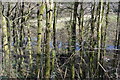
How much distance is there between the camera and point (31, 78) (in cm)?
788

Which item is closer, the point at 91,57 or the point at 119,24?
the point at 91,57

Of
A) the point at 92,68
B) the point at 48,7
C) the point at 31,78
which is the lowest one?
the point at 31,78

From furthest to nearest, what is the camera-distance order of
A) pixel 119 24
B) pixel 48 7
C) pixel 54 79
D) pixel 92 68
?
pixel 119 24 → pixel 54 79 → pixel 92 68 → pixel 48 7

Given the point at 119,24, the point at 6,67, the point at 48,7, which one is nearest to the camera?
the point at 48,7

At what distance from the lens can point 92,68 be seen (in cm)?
682

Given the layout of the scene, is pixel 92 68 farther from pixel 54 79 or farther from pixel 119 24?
pixel 119 24

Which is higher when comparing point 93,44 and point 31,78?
point 93,44

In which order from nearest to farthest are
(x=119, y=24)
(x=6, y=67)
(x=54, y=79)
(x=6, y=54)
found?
(x=6, y=67)
(x=6, y=54)
(x=54, y=79)
(x=119, y=24)

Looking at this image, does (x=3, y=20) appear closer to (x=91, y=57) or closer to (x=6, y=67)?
(x=6, y=67)

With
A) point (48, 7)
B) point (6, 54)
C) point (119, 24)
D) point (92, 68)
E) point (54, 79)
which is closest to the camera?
point (48, 7)

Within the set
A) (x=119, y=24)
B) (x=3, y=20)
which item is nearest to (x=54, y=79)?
(x=3, y=20)

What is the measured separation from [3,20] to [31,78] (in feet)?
8.10

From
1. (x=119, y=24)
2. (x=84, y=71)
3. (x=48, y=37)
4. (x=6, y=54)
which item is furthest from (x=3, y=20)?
(x=119, y=24)

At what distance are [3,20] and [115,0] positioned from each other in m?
4.87
